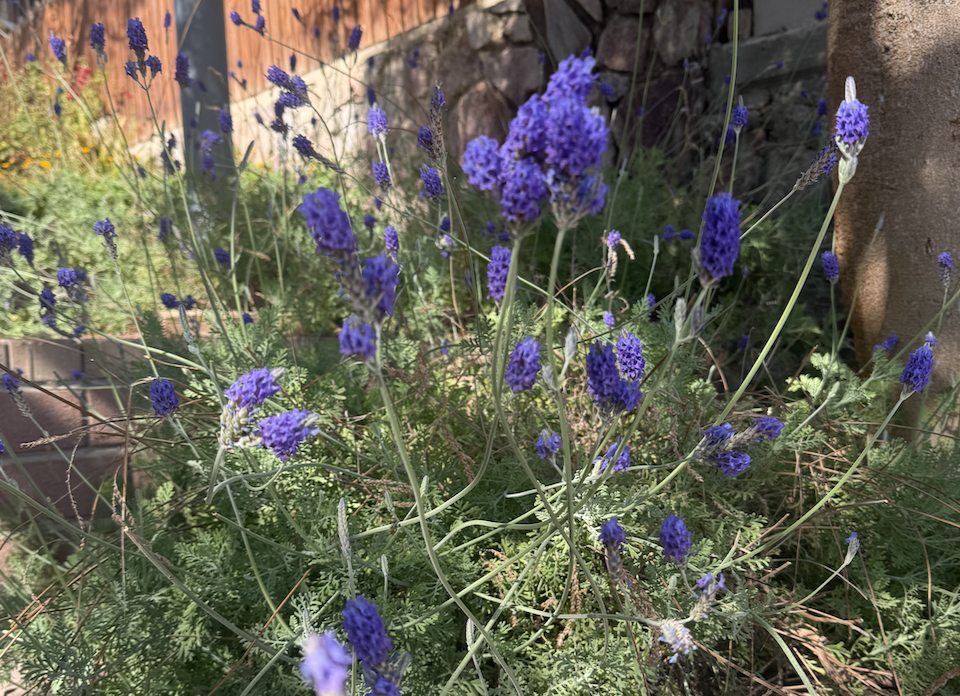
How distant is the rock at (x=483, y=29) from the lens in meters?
4.14

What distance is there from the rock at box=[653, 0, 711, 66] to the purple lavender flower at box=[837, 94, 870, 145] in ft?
10.8

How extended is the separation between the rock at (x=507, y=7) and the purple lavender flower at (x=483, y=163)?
12.3 ft

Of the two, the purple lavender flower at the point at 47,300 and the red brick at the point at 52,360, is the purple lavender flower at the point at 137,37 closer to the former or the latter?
the purple lavender flower at the point at 47,300

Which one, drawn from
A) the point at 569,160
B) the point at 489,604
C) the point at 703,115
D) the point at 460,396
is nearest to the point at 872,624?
the point at 489,604

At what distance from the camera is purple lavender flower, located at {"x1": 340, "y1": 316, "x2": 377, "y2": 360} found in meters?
0.75

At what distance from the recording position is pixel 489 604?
163 centimetres

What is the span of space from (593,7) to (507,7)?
1.91 feet

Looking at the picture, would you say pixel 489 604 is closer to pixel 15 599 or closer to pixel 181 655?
pixel 181 655

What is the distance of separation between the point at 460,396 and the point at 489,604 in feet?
2.44

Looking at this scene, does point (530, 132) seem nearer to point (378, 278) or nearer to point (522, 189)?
point (522, 189)

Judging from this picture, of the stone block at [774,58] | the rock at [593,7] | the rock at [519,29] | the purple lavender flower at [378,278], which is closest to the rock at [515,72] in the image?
the rock at [519,29]

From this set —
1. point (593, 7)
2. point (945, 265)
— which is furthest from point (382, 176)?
point (593, 7)

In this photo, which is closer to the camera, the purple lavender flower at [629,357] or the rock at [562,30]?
the purple lavender flower at [629,357]

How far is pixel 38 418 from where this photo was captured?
2.33 metres
